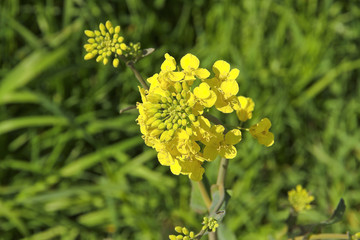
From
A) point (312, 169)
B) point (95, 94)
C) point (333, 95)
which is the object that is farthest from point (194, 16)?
point (312, 169)

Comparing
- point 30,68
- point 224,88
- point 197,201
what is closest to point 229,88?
point 224,88

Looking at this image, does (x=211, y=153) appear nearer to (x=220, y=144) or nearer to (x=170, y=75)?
(x=220, y=144)

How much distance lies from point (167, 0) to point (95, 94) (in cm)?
99

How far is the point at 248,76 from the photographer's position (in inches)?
99.5

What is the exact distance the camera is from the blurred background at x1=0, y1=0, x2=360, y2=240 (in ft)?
8.24

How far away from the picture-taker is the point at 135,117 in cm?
263

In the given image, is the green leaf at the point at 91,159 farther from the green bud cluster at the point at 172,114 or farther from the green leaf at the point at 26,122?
the green bud cluster at the point at 172,114

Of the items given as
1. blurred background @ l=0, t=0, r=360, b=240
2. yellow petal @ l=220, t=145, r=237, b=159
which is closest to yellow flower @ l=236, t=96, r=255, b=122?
yellow petal @ l=220, t=145, r=237, b=159

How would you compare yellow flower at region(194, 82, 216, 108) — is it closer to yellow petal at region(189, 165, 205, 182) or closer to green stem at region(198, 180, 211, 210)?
yellow petal at region(189, 165, 205, 182)

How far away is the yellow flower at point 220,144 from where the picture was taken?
108cm

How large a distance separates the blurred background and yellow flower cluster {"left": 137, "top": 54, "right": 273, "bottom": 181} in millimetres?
1331

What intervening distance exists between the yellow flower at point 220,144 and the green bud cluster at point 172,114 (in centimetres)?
8

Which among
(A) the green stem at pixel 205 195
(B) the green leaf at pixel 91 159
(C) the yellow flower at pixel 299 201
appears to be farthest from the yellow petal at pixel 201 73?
(B) the green leaf at pixel 91 159

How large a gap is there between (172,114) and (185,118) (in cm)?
4
